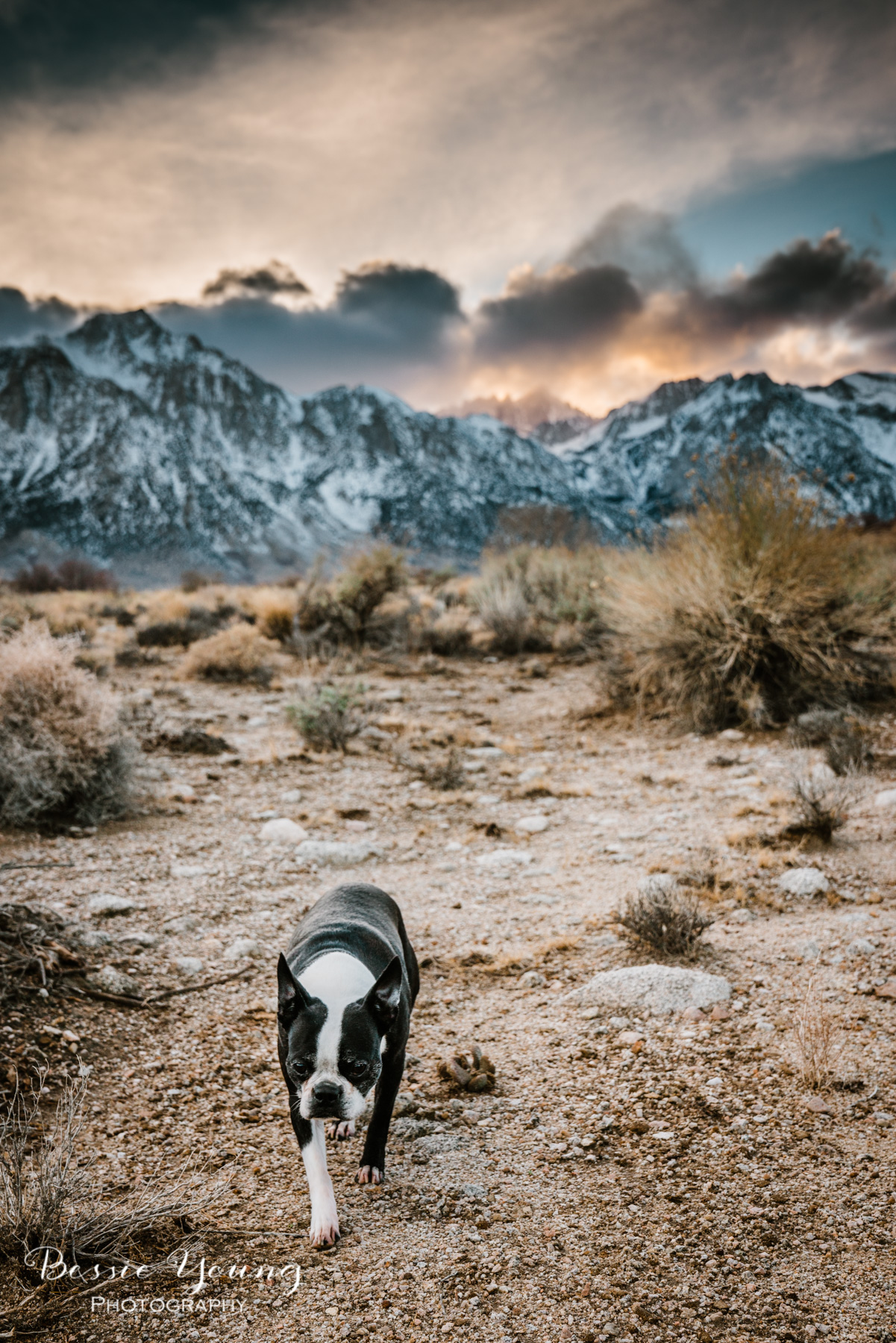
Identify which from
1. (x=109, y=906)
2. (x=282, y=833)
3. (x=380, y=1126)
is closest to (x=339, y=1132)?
(x=380, y=1126)

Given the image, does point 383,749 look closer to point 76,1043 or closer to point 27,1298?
point 76,1043

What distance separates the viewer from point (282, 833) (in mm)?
5371

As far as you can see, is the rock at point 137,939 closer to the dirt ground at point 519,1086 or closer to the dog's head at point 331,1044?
the dirt ground at point 519,1086

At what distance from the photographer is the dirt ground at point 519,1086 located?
5.98 feet

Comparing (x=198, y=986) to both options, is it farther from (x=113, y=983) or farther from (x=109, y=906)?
(x=109, y=906)

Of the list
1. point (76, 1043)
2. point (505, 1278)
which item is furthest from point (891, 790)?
point (76, 1043)

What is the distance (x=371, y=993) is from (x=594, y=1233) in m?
0.89

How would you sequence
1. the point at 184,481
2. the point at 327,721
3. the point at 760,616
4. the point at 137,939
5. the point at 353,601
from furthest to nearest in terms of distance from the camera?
the point at 184,481 → the point at 353,601 → the point at 327,721 → the point at 760,616 → the point at 137,939

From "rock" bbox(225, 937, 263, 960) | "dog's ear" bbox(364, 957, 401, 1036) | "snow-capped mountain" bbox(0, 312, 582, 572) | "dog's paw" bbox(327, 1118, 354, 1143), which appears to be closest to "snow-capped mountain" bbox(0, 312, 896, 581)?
"snow-capped mountain" bbox(0, 312, 582, 572)

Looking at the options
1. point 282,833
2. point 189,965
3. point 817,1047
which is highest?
point 282,833

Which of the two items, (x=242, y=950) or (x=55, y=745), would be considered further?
(x=55, y=745)

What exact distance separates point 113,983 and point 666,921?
8.51ft

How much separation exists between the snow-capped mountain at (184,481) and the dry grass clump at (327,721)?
122189 millimetres

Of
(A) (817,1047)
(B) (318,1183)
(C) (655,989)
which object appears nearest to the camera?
(B) (318,1183)
